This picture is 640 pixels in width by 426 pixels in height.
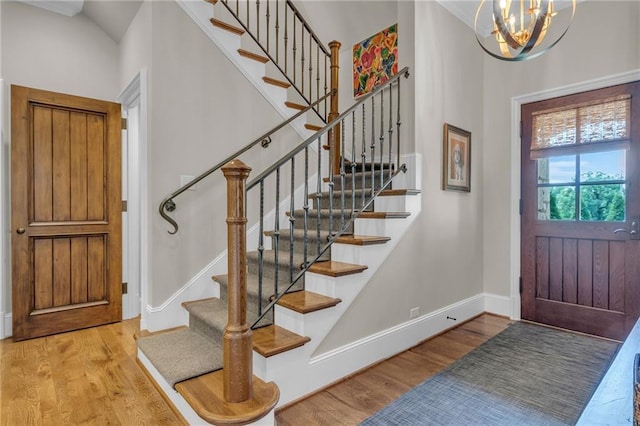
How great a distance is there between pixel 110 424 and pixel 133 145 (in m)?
2.54

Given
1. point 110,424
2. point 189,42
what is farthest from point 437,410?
point 189,42

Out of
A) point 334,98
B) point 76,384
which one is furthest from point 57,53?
point 76,384

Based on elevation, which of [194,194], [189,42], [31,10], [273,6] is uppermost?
[273,6]

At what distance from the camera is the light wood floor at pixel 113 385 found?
1.81 metres

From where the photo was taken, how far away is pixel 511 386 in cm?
212

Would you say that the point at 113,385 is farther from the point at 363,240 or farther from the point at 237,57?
the point at 237,57

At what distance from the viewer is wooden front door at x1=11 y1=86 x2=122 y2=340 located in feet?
9.25

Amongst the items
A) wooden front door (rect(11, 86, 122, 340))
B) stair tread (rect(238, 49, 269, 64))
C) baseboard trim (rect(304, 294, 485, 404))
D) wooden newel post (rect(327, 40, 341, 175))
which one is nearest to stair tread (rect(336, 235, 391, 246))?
baseboard trim (rect(304, 294, 485, 404))

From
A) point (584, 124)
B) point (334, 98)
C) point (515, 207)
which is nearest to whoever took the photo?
point (584, 124)

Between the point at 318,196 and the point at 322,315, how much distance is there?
734 mm

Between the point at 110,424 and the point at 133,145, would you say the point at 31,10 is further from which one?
the point at 110,424

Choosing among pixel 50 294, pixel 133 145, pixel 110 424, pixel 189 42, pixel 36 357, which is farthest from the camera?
pixel 133 145

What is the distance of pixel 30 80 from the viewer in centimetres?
301

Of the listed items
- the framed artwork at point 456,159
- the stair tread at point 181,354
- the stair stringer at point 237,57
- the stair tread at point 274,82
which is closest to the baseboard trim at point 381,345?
the stair tread at point 181,354
